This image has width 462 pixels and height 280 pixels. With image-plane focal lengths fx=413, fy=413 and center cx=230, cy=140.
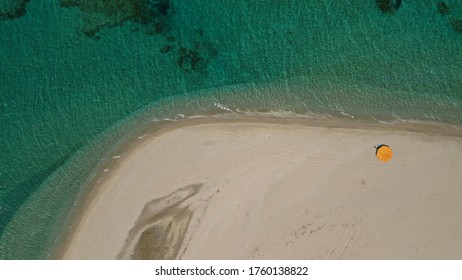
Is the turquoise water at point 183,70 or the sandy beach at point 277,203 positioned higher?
the turquoise water at point 183,70

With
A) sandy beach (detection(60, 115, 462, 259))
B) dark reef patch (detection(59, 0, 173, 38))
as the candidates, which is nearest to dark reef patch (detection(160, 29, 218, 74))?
dark reef patch (detection(59, 0, 173, 38))

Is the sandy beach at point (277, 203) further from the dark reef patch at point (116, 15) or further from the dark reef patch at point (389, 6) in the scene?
the dark reef patch at point (389, 6)

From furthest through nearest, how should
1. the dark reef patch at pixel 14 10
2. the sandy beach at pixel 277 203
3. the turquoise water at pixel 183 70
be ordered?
the dark reef patch at pixel 14 10 → the turquoise water at pixel 183 70 → the sandy beach at pixel 277 203

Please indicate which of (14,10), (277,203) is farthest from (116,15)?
(277,203)

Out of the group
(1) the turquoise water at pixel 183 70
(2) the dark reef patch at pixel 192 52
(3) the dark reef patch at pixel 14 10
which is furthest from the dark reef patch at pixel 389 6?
(3) the dark reef patch at pixel 14 10
